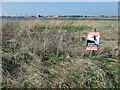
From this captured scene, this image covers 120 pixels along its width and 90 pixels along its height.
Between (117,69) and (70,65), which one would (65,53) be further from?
(117,69)

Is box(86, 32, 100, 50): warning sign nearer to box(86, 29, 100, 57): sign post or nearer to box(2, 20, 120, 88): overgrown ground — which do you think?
box(86, 29, 100, 57): sign post

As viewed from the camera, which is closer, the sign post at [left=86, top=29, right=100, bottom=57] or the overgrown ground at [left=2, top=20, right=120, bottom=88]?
the overgrown ground at [left=2, top=20, right=120, bottom=88]

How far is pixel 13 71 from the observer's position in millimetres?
3391

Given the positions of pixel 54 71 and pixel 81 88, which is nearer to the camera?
pixel 81 88

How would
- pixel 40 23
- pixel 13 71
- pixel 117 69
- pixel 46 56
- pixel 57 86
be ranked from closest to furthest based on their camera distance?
pixel 57 86, pixel 13 71, pixel 117 69, pixel 46 56, pixel 40 23

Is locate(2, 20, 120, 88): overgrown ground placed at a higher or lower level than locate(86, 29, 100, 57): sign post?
lower

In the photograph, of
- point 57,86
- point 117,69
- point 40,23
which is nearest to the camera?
point 57,86

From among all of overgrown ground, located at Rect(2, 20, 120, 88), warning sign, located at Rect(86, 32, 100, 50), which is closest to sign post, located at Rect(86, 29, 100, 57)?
warning sign, located at Rect(86, 32, 100, 50)

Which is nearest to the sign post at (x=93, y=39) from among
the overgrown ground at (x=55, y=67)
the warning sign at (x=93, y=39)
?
the warning sign at (x=93, y=39)

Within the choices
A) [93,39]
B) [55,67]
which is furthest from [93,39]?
[55,67]

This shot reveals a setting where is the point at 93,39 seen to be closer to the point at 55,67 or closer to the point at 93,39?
the point at 93,39

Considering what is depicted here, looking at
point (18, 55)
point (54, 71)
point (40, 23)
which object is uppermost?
point (40, 23)

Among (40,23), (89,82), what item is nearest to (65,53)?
(89,82)

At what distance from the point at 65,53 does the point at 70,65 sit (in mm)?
847
